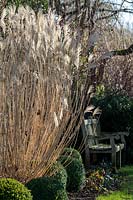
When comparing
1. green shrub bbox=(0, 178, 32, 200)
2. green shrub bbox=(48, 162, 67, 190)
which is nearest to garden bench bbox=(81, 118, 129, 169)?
green shrub bbox=(48, 162, 67, 190)

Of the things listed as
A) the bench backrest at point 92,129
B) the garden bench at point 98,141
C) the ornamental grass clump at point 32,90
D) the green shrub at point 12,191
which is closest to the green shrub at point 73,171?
the ornamental grass clump at point 32,90

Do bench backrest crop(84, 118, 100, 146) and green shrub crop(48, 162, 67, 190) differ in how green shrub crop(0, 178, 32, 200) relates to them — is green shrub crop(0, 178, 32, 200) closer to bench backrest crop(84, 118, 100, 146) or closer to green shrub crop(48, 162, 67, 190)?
green shrub crop(48, 162, 67, 190)

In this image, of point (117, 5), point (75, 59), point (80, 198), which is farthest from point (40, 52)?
point (117, 5)

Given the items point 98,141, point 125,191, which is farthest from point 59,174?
point 98,141

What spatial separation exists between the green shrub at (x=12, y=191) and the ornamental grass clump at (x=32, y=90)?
2.09 feet

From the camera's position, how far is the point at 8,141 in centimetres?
555

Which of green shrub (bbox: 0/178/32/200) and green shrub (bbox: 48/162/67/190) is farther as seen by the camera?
green shrub (bbox: 48/162/67/190)

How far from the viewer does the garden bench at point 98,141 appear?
8.50m

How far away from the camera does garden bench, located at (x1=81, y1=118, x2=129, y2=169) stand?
8500mm

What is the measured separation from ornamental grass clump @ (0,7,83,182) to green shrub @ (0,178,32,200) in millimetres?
637

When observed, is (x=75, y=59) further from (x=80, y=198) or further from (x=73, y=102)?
(x=80, y=198)

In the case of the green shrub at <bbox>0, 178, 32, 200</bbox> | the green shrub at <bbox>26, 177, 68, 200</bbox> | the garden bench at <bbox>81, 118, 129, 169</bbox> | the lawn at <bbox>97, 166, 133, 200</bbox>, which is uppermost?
the green shrub at <bbox>0, 178, 32, 200</bbox>

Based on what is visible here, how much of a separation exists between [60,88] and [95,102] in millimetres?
4173

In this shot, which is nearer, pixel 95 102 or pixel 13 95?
pixel 13 95
